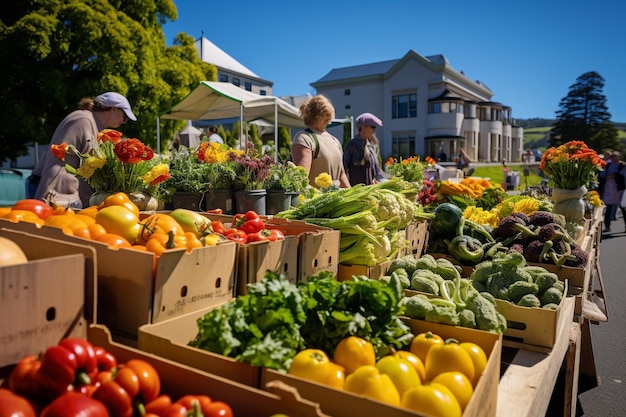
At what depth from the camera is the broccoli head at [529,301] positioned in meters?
2.35

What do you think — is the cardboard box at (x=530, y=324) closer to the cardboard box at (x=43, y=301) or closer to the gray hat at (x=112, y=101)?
the cardboard box at (x=43, y=301)

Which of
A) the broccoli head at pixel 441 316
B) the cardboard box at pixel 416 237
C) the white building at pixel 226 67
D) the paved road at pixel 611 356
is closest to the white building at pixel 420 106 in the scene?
the white building at pixel 226 67

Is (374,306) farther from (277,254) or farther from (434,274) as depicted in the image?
(434,274)

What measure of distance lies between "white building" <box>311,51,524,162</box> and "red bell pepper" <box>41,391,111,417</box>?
43.8m

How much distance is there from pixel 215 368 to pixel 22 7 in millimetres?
16293

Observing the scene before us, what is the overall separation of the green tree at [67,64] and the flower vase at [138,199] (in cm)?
1271

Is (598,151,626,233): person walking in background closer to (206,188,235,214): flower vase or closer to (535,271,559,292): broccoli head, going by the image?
(535,271,559,292): broccoli head

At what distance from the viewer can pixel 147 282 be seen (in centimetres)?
156

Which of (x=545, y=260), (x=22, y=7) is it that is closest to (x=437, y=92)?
(x=22, y=7)

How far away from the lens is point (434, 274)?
8.23 feet

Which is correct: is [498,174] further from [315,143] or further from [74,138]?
[74,138]

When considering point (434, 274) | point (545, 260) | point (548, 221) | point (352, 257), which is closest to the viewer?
point (434, 274)

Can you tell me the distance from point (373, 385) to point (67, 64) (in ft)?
53.5

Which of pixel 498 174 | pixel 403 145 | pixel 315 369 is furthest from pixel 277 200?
pixel 403 145
